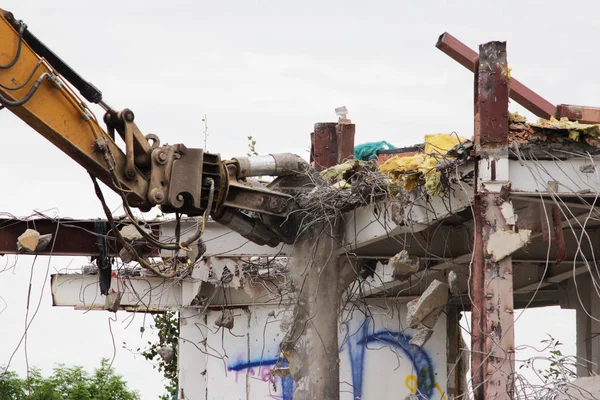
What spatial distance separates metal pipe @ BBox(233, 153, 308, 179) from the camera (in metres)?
10.0

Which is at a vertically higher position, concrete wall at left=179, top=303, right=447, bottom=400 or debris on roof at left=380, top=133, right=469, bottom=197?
debris on roof at left=380, top=133, right=469, bottom=197

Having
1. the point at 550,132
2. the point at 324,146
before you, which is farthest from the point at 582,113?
the point at 324,146

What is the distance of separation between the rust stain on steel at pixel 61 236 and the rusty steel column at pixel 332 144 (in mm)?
2628

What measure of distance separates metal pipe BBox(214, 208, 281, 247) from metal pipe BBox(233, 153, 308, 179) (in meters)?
0.46

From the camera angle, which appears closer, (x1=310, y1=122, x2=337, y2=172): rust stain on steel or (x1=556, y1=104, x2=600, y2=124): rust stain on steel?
(x1=556, y1=104, x2=600, y2=124): rust stain on steel

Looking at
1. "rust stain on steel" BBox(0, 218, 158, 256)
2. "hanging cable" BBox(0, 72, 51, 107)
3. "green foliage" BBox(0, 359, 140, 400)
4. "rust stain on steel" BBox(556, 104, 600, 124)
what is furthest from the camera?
"green foliage" BBox(0, 359, 140, 400)

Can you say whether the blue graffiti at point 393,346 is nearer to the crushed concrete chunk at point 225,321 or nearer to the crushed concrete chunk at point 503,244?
the crushed concrete chunk at point 225,321

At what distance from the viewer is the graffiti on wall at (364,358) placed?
15.2 metres

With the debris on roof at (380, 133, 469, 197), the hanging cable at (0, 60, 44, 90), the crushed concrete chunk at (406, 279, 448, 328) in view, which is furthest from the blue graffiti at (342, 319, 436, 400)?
the hanging cable at (0, 60, 44, 90)

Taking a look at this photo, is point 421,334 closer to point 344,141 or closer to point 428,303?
point 428,303

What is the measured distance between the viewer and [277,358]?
51.9 feet

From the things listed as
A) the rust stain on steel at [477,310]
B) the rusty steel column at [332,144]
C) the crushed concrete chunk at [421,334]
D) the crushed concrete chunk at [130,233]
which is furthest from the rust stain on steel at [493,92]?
the crushed concrete chunk at [130,233]

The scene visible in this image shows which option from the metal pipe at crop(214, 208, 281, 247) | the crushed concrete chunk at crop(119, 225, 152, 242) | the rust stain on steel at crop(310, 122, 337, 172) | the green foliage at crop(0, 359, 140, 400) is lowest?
the green foliage at crop(0, 359, 140, 400)

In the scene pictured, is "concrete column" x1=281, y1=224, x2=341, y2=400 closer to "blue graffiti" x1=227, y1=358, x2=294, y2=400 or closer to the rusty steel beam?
the rusty steel beam
